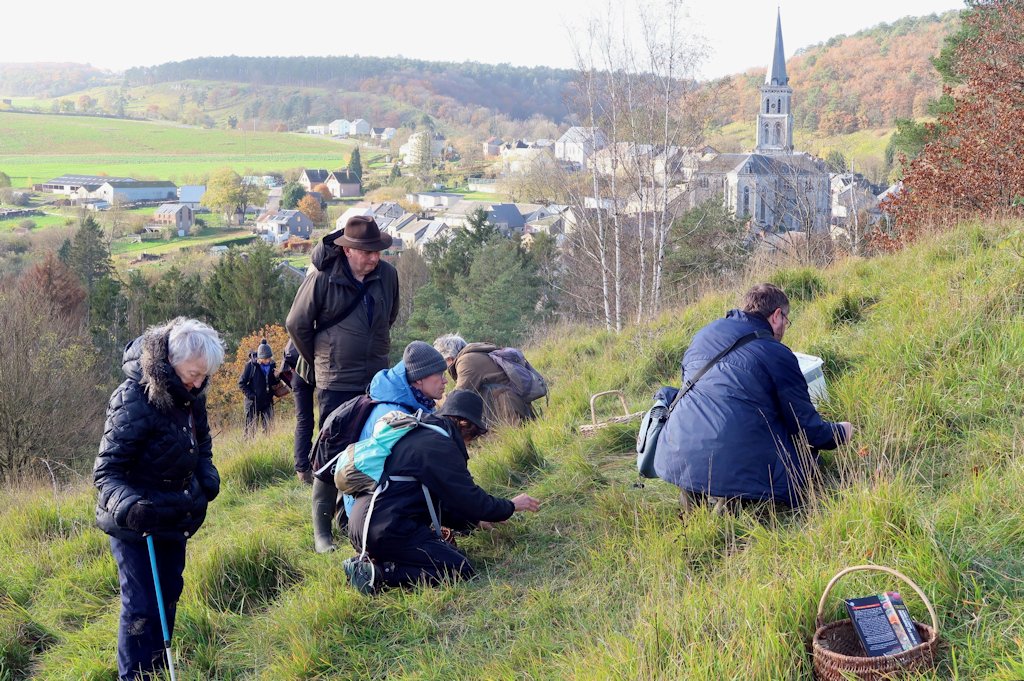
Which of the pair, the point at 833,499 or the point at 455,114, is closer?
the point at 833,499

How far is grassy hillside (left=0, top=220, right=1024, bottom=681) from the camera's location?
2.95 m

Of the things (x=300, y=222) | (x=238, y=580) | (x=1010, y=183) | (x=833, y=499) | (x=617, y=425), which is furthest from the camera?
(x=300, y=222)

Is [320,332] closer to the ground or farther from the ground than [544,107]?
closer to the ground

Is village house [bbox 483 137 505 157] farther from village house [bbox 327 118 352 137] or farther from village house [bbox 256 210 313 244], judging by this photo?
village house [bbox 256 210 313 244]

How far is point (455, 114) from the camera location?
15675cm

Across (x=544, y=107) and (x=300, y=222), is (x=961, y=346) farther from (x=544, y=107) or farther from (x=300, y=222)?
(x=544, y=107)

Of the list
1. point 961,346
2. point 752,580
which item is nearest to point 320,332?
point 752,580

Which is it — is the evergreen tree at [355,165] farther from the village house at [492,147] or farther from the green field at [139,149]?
the village house at [492,147]

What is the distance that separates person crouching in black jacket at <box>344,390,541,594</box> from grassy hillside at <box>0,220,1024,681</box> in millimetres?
147

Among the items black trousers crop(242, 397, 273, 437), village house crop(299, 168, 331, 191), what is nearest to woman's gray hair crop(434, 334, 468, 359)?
black trousers crop(242, 397, 273, 437)

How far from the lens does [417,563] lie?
4145 mm

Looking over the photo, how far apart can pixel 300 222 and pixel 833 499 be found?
79.4m

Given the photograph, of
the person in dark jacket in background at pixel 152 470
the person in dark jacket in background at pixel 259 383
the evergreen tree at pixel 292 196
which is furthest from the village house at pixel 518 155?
the person in dark jacket in background at pixel 152 470

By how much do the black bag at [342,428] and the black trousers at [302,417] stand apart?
104cm
